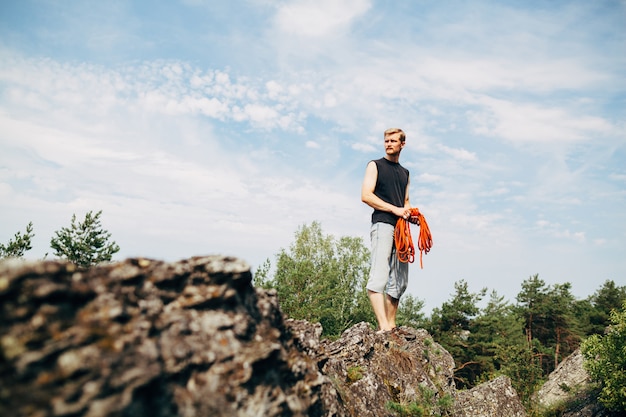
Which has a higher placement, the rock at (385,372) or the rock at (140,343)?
the rock at (140,343)

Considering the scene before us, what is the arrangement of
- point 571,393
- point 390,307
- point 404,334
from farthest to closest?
point 571,393
point 404,334
point 390,307

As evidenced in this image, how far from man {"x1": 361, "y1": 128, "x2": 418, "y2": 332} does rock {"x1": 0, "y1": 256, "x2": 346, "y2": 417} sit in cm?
467

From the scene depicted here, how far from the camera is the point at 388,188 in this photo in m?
8.62

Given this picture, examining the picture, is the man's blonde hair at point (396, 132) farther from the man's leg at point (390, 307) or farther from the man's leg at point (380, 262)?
the man's leg at point (390, 307)

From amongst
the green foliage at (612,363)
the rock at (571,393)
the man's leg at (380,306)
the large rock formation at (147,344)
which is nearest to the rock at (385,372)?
the man's leg at (380,306)

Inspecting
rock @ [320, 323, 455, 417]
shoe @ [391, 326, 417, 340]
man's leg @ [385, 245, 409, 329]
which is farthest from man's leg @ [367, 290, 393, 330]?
shoe @ [391, 326, 417, 340]

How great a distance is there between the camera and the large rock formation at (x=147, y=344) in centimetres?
222

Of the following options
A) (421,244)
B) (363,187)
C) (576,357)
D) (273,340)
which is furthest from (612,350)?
(273,340)

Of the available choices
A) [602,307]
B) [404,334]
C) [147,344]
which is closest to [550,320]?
[602,307]

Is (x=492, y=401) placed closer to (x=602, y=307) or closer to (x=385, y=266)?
(x=385, y=266)

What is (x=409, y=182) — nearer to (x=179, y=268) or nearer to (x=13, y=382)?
(x=179, y=268)

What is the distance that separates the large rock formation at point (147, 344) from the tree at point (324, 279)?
25.4 metres

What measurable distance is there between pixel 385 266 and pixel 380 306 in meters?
0.88

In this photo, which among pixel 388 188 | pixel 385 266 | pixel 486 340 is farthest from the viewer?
pixel 486 340
